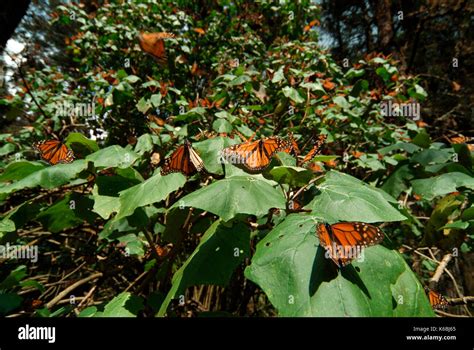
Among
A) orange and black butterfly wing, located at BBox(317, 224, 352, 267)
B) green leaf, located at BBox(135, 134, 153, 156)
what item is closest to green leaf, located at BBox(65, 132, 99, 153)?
green leaf, located at BBox(135, 134, 153, 156)

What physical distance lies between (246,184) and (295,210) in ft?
0.63

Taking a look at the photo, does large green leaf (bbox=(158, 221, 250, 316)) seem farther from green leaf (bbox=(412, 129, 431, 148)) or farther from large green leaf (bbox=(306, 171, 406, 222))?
green leaf (bbox=(412, 129, 431, 148))

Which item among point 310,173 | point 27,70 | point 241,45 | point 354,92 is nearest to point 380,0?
point 241,45

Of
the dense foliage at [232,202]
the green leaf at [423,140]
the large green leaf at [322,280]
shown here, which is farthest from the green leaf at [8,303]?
the green leaf at [423,140]

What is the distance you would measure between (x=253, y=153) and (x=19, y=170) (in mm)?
955

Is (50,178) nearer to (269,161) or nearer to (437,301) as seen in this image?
(269,161)

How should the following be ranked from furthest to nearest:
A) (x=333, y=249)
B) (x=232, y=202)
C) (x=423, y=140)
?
(x=423, y=140)
(x=232, y=202)
(x=333, y=249)

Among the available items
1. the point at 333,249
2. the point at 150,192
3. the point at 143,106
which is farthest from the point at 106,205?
the point at 143,106

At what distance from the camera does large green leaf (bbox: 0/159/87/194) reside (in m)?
1.12

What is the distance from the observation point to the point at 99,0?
495 centimetres

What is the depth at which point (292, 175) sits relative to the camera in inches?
37.1

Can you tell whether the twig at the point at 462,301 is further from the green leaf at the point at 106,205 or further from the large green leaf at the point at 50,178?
the large green leaf at the point at 50,178

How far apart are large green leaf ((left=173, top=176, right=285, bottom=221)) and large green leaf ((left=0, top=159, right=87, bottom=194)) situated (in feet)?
1.74

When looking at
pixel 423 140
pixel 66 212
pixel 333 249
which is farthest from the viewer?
pixel 423 140
